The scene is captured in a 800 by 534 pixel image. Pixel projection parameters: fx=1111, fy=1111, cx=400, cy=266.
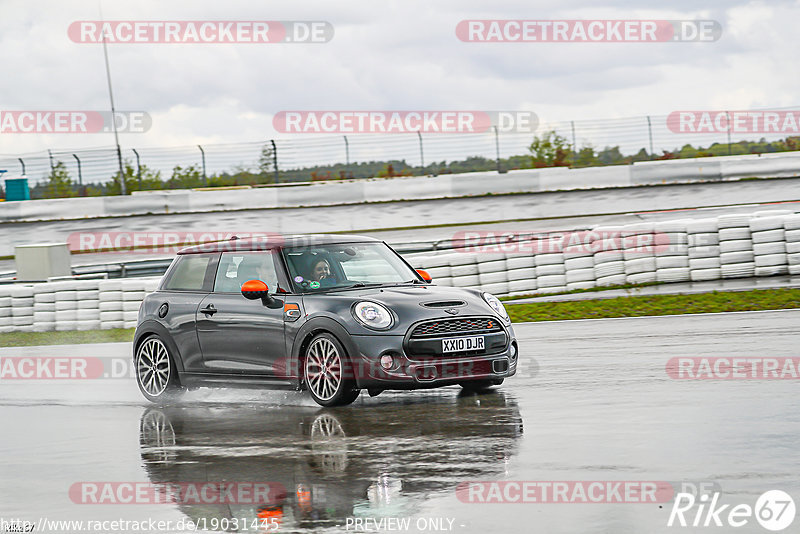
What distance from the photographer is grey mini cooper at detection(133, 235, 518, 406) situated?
8.88 m

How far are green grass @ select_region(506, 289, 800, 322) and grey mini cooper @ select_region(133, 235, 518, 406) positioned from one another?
6.19 m

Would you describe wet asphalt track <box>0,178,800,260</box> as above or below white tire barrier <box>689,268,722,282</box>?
above

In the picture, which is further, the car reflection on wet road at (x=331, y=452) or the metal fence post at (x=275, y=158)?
the metal fence post at (x=275, y=158)

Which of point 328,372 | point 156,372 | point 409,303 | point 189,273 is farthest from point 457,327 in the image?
point 156,372

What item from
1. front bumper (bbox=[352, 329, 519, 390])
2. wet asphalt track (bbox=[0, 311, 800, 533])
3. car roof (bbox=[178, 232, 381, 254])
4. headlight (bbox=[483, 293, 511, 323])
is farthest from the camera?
car roof (bbox=[178, 232, 381, 254])

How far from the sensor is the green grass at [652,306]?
50.7 ft

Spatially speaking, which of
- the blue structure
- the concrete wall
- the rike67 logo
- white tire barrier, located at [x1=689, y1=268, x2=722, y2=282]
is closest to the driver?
the rike67 logo

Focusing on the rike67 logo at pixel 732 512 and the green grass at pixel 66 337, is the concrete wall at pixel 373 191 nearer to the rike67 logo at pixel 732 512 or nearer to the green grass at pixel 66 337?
the green grass at pixel 66 337

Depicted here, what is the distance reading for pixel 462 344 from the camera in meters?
9.01

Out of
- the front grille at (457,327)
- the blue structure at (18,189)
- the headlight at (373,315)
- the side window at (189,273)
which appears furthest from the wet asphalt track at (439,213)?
the headlight at (373,315)

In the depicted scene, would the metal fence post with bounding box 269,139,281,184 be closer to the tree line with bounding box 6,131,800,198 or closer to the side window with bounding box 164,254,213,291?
the tree line with bounding box 6,131,800,198

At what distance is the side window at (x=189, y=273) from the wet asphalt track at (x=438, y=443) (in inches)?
43.0

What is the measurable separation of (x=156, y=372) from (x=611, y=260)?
31.8ft

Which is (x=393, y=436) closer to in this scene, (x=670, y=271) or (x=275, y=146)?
(x=670, y=271)
